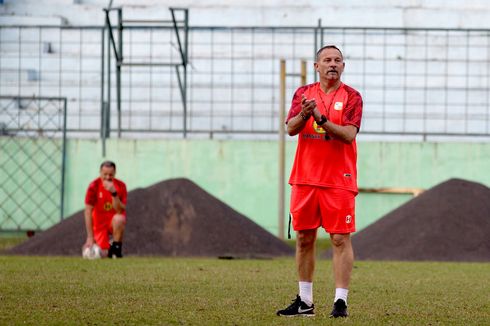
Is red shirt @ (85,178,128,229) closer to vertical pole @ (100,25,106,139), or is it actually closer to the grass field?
the grass field

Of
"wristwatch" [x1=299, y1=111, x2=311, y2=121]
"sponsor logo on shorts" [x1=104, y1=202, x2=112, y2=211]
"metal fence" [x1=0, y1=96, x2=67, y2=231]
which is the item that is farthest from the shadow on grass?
"wristwatch" [x1=299, y1=111, x2=311, y2=121]

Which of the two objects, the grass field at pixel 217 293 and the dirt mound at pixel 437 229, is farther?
the dirt mound at pixel 437 229

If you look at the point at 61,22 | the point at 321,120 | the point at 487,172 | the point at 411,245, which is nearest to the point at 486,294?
the point at 321,120

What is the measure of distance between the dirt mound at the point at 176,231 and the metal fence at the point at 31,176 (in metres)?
3.62

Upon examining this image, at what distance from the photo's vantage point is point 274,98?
24.4 metres

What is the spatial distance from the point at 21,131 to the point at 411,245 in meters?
8.19

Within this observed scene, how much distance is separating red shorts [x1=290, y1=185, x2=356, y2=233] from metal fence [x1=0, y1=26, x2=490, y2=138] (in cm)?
1472

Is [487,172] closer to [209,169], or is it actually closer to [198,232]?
[209,169]

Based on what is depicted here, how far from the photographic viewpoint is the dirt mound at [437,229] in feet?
60.9

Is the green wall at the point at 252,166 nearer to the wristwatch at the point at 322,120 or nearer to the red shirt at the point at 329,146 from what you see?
the red shirt at the point at 329,146

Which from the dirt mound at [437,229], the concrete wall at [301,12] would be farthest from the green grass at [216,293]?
the concrete wall at [301,12]

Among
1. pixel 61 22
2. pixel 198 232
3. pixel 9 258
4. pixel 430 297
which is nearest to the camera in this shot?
pixel 430 297

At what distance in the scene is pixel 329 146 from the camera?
367 inches

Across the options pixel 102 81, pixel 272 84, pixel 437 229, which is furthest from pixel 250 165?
pixel 437 229
